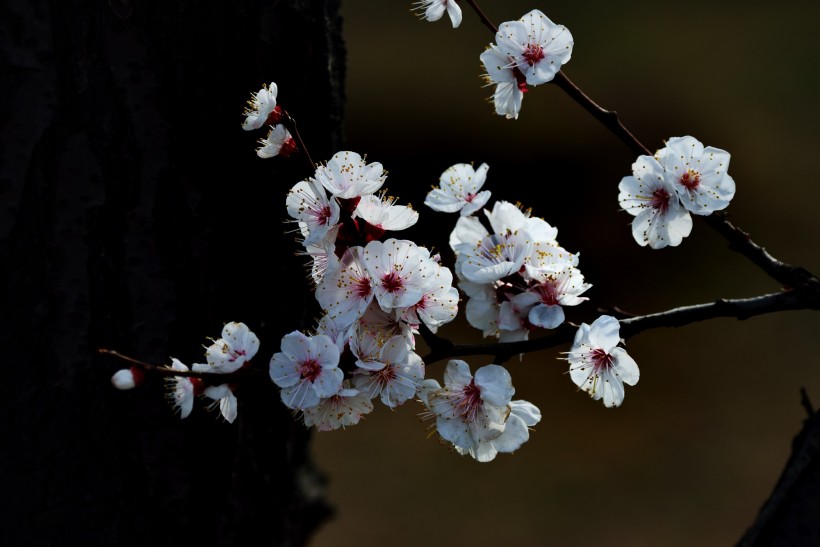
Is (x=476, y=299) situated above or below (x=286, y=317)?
above

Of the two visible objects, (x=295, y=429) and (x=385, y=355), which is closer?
(x=385, y=355)

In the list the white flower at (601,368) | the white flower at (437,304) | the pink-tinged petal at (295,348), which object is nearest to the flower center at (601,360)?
the white flower at (601,368)

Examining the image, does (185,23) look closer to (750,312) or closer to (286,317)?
(286,317)

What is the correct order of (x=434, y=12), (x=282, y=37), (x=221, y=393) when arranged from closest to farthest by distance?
(x=221, y=393) → (x=434, y=12) → (x=282, y=37)

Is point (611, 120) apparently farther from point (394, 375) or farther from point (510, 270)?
point (394, 375)

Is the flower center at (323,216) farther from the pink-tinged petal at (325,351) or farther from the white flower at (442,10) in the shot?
the white flower at (442,10)

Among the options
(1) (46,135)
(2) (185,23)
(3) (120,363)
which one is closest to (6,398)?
(3) (120,363)

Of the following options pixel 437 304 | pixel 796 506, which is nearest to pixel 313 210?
pixel 437 304
